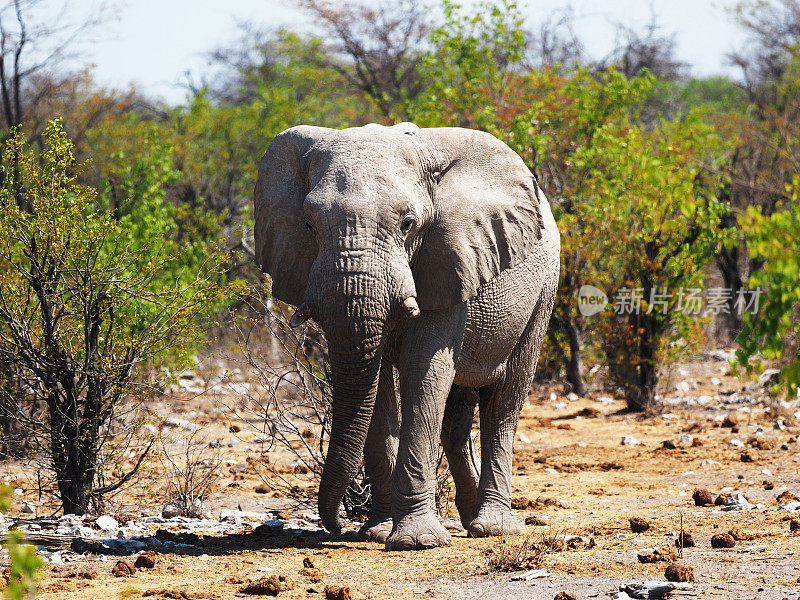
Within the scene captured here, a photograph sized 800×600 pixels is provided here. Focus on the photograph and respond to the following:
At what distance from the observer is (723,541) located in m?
5.99

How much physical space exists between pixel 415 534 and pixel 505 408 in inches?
54.4

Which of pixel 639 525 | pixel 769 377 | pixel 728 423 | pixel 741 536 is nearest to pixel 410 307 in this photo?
pixel 639 525

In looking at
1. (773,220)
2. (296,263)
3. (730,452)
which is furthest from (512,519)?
(730,452)

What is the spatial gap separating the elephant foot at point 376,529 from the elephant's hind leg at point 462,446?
2.26ft

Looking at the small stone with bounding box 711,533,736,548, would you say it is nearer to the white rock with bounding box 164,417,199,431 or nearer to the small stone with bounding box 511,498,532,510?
the small stone with bounding box 511,498,532,510

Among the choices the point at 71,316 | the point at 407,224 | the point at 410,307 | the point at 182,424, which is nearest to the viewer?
the point at 410,307

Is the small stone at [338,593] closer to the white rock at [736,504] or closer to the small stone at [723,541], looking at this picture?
the small stone at [723,541]

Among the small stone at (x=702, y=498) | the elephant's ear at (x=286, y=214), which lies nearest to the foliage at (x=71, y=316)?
the elephant's ear at (x=286, y=214)

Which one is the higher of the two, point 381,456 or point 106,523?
point 381,456

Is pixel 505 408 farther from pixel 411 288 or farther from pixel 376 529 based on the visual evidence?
pixel 411 288

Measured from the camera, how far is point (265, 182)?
655 centimetres

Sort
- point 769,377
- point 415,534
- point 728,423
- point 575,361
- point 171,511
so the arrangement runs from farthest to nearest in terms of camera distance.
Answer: point 575,361 < point 769,377 < point 728,423 < point 171,511 < point 415,534

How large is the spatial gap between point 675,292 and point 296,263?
26.7 feet

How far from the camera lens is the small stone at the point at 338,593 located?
16.3 ft
